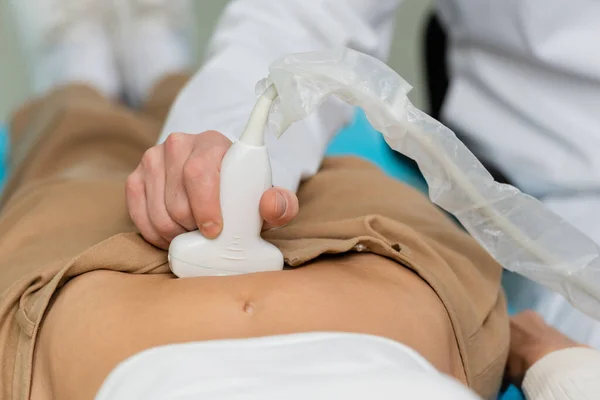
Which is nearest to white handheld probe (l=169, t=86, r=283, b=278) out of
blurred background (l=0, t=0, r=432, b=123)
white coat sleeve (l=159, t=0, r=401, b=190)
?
white coat sleeve (l=159, t=0, r=401, b=190)

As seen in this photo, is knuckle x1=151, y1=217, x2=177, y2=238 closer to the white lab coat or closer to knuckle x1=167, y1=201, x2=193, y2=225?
knuckle x1=167, y1=201, x2=193, y2=225

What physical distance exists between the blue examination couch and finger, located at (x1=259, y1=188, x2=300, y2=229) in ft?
1.74

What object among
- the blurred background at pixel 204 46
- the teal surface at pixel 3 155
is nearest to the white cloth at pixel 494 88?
the teal surface at pixel 3 155

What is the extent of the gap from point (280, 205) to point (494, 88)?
0.41 m

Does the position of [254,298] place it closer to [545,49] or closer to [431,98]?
[545,49]

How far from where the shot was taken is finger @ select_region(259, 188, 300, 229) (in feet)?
1.51

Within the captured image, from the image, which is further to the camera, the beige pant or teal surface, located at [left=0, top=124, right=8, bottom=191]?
teal surface, located at [left=0, top=124, right=8, bottom=191]

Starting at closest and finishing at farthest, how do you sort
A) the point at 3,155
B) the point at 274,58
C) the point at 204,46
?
the point at 274,58, the point at 3,155, the point at 204,46

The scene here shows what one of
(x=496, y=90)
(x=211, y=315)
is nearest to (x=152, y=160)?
(x=211, y=315)

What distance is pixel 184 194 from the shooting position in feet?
1.60

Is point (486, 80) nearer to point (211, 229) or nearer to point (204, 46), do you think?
point (211, 229)

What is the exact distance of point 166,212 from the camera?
19.8 inches

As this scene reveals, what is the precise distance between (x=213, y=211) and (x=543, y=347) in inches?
12.0

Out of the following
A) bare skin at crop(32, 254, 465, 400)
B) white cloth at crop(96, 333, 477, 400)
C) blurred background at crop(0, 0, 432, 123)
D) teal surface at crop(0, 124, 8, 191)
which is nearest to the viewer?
white cloth at crop(96, 333, 477, 400)
